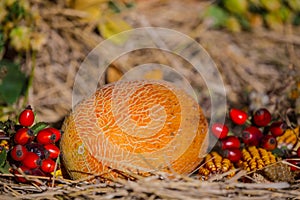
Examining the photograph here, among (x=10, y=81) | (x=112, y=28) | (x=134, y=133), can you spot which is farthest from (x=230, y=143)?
(x=112, y=28)

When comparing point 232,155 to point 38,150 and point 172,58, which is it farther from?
point 172,58

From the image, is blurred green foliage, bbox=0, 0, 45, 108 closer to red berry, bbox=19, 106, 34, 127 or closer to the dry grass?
the dry grass

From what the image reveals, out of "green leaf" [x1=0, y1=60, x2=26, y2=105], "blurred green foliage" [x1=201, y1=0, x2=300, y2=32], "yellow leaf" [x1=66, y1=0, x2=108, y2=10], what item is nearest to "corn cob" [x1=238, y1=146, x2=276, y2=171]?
"green leaf" [x1=0, y1=60, x2=26, y2=105]

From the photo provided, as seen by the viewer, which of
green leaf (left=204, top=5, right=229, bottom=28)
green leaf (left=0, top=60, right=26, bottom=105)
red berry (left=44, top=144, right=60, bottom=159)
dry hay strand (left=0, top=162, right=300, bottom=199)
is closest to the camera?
dry hay strand (left=0, top=162, right=300, bottom=199)

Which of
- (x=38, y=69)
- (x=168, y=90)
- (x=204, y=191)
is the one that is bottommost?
(x=204, y=191)

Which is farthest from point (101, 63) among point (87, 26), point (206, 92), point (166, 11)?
point (166, 11)

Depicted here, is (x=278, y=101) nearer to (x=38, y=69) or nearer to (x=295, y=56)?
(x=295, y=56)
